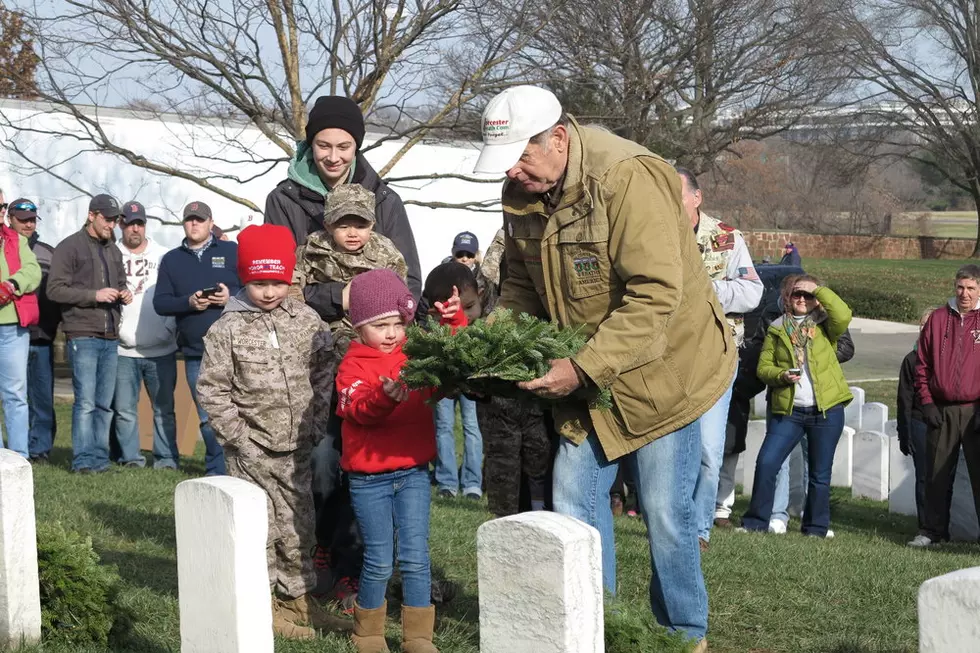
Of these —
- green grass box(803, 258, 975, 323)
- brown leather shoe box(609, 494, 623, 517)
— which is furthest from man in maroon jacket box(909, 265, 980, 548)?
green grass box(803, 258, 975, 323)

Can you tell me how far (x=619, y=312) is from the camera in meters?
4.28

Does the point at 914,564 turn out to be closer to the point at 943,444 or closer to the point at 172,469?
the point at 943,444

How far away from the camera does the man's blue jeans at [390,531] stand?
16.4ft

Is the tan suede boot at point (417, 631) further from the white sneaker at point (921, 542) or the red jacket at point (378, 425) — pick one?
the white sneaker at point (921, 542)

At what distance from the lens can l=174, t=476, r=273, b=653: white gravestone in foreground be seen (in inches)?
140

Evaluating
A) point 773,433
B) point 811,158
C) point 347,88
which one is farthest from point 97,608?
point 811,158

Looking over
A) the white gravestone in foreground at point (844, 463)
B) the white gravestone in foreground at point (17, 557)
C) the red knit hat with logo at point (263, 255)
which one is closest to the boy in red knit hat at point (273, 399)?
the red knit hat with logo at point (263, 255)

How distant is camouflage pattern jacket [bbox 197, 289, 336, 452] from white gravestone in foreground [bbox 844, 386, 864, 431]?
28.5ft

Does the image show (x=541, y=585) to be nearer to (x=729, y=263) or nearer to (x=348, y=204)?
(x=348, y=204)

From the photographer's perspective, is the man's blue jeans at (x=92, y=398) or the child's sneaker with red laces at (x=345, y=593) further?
the man's blue jeans at (x=92, y=398)

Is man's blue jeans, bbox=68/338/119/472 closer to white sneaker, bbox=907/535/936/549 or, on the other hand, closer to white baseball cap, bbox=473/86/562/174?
white sneaker, bbox=907/535/936/549

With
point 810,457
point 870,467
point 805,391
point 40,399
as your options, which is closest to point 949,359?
point 805,391

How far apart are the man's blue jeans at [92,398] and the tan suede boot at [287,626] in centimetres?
584

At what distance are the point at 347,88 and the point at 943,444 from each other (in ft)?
26.9
